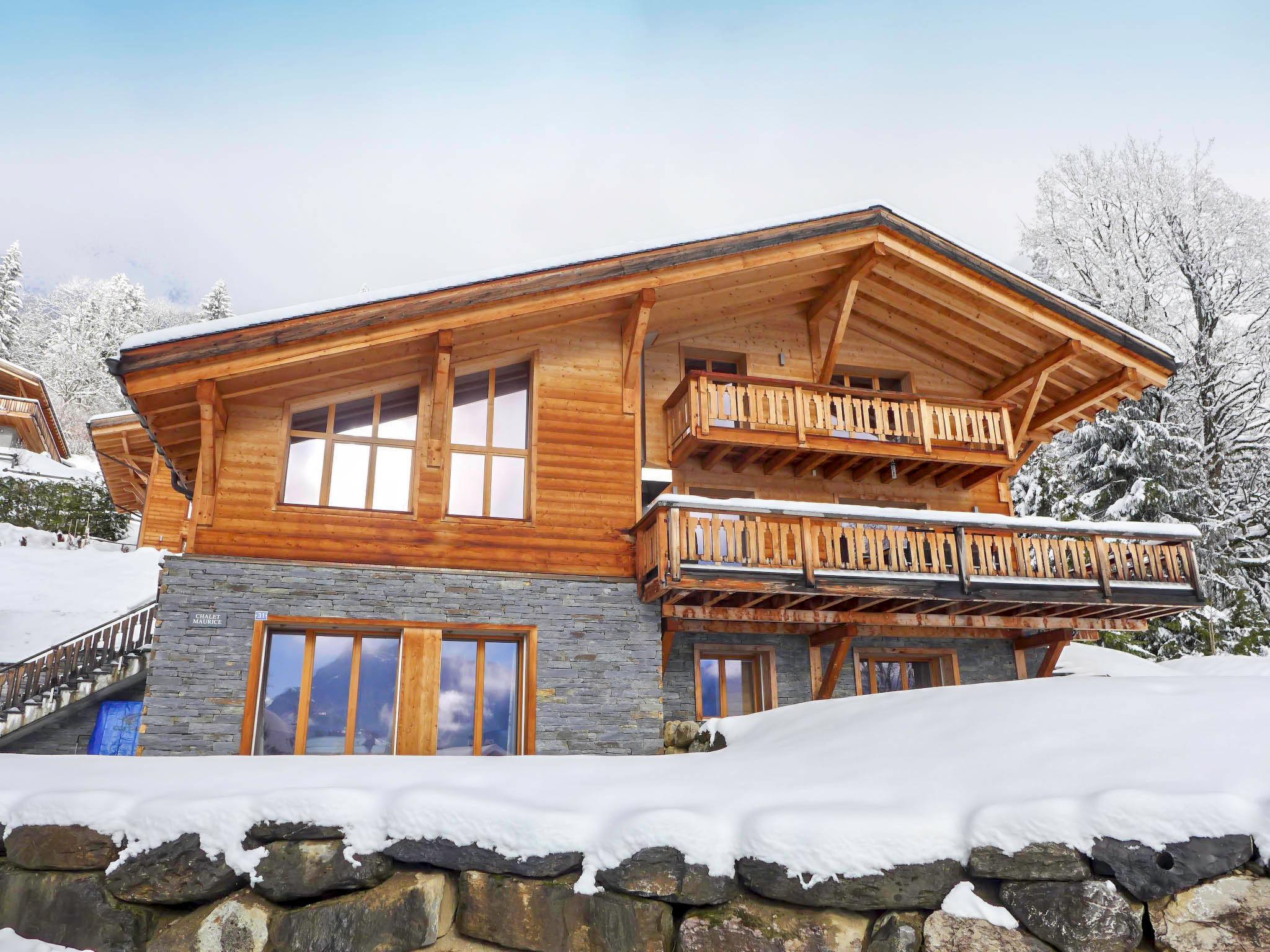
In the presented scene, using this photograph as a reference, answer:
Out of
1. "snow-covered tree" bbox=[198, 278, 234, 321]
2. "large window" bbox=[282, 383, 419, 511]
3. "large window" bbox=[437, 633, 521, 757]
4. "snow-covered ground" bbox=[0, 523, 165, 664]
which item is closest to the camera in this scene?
"large window" bbox=[437, 633, 521, 757]

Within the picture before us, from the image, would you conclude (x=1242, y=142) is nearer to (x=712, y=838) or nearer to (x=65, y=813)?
(x=712, y=838)

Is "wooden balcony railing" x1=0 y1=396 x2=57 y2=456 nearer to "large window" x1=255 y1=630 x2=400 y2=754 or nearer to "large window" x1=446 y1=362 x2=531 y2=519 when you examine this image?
"large window" x1=446 y1=362 x2=531 y2=519

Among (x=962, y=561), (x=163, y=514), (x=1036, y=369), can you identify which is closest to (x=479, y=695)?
(x=962, y=561)

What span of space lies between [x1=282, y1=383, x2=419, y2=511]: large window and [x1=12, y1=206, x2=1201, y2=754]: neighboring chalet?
32mm

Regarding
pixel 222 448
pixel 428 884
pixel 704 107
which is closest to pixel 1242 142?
pixel 222 448

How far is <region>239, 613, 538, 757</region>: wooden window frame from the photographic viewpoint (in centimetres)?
984

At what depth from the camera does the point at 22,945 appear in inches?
171

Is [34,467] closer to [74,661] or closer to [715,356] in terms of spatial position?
[74,661]

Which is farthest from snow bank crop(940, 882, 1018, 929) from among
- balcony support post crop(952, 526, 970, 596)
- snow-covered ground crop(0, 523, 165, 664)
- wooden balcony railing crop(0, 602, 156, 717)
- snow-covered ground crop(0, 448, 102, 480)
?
snow-covered ground crop(0, 448, 102, 480)

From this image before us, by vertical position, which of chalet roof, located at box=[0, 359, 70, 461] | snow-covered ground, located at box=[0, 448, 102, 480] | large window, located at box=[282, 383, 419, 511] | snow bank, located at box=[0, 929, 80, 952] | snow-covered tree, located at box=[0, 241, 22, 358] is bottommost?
snow bank, located at box=[0, 929, 80, 952]

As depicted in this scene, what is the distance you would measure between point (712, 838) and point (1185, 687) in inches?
141

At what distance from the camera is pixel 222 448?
34.3ft

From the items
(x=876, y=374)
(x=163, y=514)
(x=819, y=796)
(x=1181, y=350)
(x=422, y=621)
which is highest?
(x=1181, y=350)

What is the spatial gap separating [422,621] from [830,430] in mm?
6258
